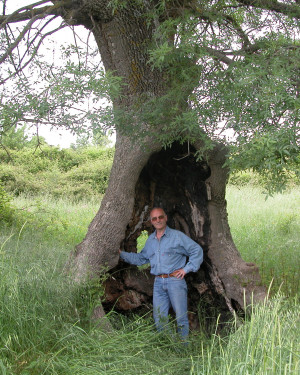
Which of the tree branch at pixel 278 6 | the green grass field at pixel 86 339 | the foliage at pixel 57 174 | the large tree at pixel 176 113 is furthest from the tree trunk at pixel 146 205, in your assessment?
the foliage at pixel 57 174

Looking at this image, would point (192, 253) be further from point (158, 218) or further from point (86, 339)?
point (86, 339)

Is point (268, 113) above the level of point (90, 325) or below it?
above

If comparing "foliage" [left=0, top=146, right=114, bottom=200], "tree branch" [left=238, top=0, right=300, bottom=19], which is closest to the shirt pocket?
"tree branch" [left=238, top=0, right=300, bottom=19]

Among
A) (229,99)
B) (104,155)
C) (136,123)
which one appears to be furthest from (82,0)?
(104,155)

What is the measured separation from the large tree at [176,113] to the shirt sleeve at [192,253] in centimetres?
39

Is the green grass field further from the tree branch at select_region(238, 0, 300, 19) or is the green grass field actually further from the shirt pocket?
the tree branch at select_region(238, 0, 300, 19)

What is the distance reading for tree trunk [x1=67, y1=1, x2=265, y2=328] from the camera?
19.7 ft

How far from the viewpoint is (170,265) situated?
605 centimetres

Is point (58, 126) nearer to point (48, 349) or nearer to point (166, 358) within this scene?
point (48, 349)

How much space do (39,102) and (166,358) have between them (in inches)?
107

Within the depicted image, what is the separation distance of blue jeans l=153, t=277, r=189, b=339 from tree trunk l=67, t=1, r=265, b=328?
0.55 metres

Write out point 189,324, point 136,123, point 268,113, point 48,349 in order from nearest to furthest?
point 268,113, point 48,349, point 136,123, point 189,324

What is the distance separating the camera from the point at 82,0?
5973 mm

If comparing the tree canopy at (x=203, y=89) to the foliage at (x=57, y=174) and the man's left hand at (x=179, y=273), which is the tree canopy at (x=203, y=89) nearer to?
the man's left hand at (x=179, y=273)
